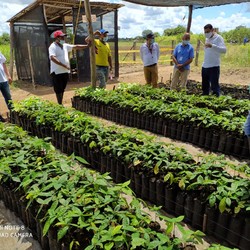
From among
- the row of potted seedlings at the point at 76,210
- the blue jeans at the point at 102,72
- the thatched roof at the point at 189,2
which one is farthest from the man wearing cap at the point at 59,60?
the row of potted seedlings at the point at 76,210

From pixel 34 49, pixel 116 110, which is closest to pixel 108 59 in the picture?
pixel 116 110

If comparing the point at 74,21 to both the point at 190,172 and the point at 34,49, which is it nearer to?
the point at 34,49

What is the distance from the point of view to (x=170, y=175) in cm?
265

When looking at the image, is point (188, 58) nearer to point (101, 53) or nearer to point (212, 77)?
point (212, 77)

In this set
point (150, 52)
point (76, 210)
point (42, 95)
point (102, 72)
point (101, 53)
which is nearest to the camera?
point (76, 210)

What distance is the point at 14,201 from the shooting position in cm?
266

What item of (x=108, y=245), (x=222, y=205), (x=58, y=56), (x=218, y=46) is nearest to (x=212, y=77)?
(x=218, y=46)

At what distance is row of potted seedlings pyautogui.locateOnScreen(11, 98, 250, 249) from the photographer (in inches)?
91.2

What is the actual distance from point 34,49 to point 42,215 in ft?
30.5

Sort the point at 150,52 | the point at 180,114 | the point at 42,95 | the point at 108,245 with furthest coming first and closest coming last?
the point at 42,95
the point at 150,52
the point at 180,114
the point at 108,245

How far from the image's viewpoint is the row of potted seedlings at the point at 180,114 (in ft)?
13.5

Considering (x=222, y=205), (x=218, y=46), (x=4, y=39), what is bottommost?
(x=222, y=205)

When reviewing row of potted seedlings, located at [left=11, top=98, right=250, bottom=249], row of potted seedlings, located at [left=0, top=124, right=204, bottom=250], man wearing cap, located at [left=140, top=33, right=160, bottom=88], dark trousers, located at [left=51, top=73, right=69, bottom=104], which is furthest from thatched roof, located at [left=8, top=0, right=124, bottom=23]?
row of potted seedlings, located at [left=0, top=124, right=204, bottom=250]

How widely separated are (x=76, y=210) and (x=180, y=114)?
10.2 feet
